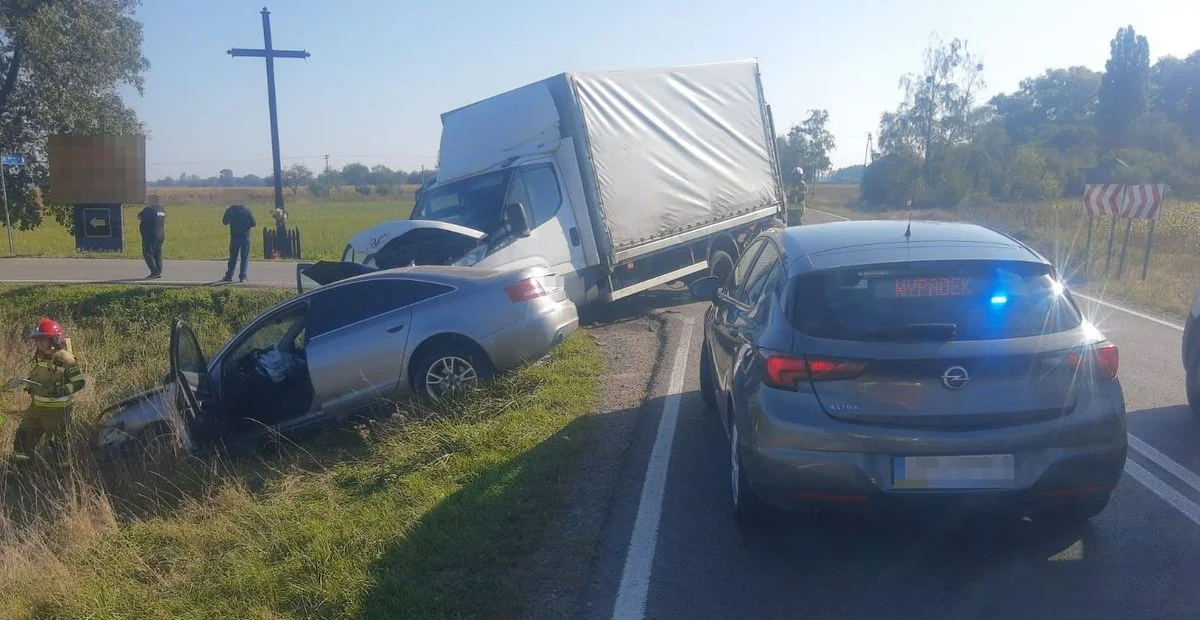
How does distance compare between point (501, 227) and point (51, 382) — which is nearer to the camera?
point (51, 382)

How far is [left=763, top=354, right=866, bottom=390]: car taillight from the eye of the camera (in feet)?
14.0

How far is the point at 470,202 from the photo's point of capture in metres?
12.2

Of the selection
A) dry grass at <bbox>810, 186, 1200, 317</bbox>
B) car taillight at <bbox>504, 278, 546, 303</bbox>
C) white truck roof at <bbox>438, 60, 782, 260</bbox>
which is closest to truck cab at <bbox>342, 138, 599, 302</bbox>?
white truck roof at <bbox>438, 60, 782, 260</bbox>

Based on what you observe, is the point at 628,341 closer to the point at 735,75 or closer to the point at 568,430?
the point at 568,430

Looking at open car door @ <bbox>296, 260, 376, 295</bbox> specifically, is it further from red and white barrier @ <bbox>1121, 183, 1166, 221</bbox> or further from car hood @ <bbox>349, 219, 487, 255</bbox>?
red and white barrier @ <bbox>1121, 183, 1166, 221</bbox>

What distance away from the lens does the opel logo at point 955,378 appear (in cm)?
415

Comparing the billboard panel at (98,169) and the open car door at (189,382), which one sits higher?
the billboard panel at (98,169)

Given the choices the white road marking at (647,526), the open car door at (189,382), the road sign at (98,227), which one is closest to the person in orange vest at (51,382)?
the open car door at (189,382)

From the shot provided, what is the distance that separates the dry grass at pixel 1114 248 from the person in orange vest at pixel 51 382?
794 cm

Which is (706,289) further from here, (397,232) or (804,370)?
(397,232)

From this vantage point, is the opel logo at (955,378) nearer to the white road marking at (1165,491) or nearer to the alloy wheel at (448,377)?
the white road marking at (1165,491)

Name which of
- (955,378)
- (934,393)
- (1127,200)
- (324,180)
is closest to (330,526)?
(934,393)

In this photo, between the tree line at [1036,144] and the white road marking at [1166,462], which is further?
the tree line at [1036,144]

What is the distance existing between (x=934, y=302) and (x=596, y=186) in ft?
26.5
